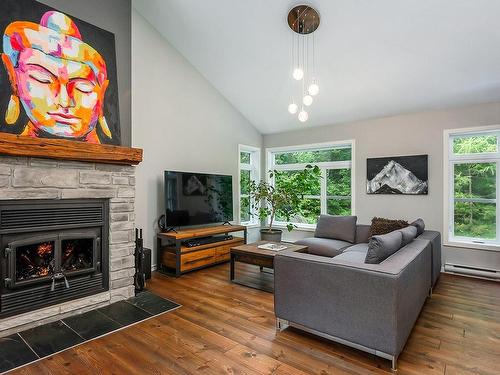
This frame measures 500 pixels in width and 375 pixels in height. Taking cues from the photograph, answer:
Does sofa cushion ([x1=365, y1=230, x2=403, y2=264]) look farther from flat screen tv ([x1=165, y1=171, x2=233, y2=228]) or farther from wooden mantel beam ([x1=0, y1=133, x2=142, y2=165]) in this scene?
flat screen tv ([x1=165, y1=171, x2=233, y2=228])

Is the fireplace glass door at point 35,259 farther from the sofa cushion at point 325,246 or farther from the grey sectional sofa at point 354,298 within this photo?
the sofa cushion at point 325,246

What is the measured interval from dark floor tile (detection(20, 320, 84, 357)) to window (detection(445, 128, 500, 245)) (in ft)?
15.9

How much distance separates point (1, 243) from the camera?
246cm

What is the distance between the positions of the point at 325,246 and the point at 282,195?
1.46 meters

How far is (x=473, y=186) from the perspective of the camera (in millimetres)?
4281

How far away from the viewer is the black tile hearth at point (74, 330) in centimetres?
217

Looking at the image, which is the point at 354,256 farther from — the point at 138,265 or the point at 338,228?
the point at 138,265

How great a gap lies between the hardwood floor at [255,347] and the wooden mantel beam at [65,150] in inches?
63.1

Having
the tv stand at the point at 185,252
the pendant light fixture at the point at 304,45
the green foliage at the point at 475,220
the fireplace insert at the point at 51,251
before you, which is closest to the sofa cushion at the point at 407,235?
the pendant light fixture at the point at 304,45

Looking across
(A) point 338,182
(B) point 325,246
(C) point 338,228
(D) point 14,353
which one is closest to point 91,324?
(D) point 14,353

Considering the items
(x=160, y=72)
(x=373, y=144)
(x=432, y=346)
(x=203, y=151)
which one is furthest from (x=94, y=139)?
(x=373, y=144)

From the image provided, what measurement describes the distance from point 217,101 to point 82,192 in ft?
10.3

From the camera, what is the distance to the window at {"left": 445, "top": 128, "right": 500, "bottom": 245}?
4.15 m

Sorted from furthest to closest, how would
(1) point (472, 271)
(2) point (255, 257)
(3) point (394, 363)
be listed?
(1) point (472, 271) → (2) point (255, 257) → (3) point (394, 363)
